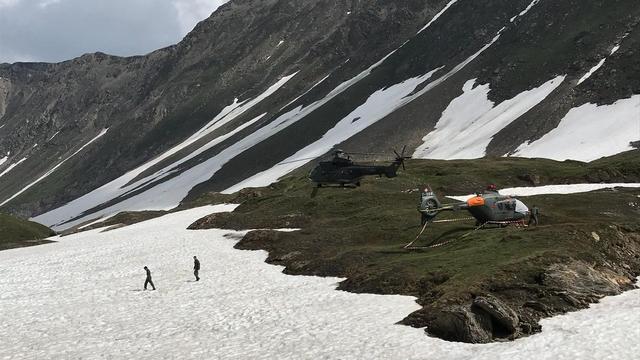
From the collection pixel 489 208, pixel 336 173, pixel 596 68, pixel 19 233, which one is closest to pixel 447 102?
pixel 596 68

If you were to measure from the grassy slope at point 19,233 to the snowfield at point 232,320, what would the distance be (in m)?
32.0

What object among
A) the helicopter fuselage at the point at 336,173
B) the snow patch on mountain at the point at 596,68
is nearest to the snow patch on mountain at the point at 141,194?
the snow patch on mountain at the point at 596,68

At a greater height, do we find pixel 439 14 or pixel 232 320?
pixel 439 14

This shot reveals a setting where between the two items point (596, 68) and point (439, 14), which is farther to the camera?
point (439, 14)

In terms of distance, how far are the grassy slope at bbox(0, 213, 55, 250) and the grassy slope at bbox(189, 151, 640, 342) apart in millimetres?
27469

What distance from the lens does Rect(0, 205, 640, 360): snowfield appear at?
22.2m

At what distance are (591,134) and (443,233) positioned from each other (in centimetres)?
5851

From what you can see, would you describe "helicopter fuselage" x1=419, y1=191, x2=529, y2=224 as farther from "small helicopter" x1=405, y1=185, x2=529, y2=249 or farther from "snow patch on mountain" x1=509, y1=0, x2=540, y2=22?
"snow patch on mountain" x1=509, y1=0, x2=540, y2=22

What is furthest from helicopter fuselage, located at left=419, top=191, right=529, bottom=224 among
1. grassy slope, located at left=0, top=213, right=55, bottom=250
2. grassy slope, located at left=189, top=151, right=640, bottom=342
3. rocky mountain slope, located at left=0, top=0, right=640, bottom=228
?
grassy slope, located at left=0, top=213, right=55, bottom=250

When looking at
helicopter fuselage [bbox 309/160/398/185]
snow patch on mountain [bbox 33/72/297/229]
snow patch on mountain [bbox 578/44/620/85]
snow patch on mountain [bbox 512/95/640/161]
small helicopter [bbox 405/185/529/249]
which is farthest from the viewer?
snow patch on mountain [bbox 33/72/297/229]

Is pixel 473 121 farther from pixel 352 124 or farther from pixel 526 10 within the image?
pixel 526 10

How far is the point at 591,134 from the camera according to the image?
9044 cm

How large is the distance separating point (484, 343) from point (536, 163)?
62029mm

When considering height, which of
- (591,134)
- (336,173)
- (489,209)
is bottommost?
(591,134)
